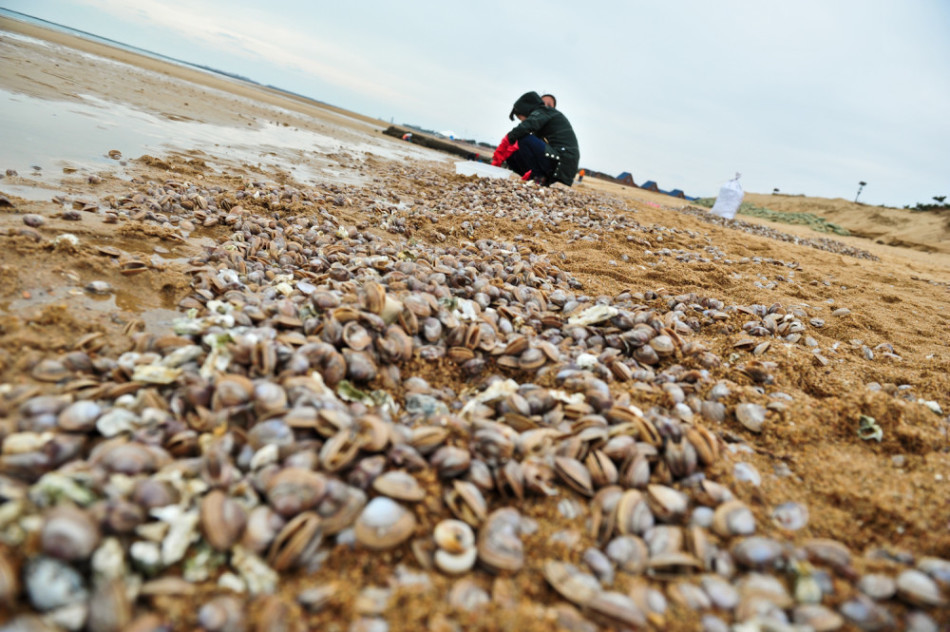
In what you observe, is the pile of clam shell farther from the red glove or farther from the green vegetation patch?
the green vegetation patch

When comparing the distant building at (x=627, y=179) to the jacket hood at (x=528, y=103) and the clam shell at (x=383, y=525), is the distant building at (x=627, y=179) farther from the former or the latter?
the clam shell at (x=383, y=525)

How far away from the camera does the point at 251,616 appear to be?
4.33 ft

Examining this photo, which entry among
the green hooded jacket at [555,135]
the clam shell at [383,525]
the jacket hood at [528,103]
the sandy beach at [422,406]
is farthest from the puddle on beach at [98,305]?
the jacket hood at [528,103]

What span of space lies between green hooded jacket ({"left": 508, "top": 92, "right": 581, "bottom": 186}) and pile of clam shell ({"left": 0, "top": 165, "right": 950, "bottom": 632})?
393 inches

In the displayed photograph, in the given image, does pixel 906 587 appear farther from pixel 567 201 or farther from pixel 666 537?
pixel 567 201

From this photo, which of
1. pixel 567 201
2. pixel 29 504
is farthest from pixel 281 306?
pixel 567 201

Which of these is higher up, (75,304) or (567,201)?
(567,201)

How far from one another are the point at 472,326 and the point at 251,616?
1829mm

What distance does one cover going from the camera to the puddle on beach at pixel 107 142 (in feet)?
16.6

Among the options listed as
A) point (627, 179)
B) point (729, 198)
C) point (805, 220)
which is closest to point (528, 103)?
point (729, 198)

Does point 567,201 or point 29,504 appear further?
point 567,201

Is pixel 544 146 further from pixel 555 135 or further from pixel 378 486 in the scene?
pixel 378 486

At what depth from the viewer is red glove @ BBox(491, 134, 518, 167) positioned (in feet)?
40.2

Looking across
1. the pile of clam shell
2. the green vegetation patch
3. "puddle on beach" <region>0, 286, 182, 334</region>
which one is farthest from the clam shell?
the green vegetation patch
